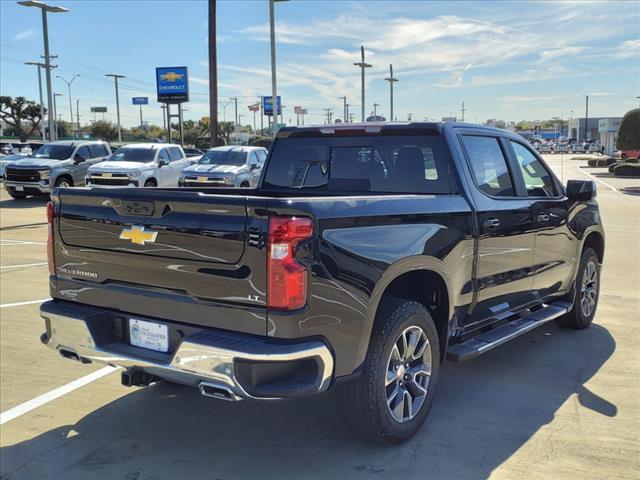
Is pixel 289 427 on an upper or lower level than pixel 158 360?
lower

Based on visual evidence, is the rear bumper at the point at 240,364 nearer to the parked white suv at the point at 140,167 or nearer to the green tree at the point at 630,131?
the parked white suv at the point at 140,167

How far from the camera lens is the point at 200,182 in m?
19.0

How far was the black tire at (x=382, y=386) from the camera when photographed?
3309mm

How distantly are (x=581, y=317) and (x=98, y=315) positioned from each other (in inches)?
179

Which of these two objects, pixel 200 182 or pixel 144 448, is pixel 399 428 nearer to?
pixel 144 448

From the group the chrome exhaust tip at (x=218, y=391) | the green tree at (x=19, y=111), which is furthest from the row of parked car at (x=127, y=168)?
the green tree at (x=19, y=111)

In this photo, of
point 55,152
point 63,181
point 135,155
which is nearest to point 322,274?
point 135,155

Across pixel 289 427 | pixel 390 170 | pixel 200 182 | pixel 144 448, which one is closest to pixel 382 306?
pixel 289 427

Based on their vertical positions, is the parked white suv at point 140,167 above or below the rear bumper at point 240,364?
above

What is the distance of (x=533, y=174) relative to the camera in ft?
17.3

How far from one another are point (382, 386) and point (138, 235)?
1566 millimetres

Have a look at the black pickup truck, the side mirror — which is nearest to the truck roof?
the black pickup truck

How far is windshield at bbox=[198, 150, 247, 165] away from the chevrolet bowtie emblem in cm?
1658

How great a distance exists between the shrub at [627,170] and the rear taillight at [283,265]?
37.7 metres
